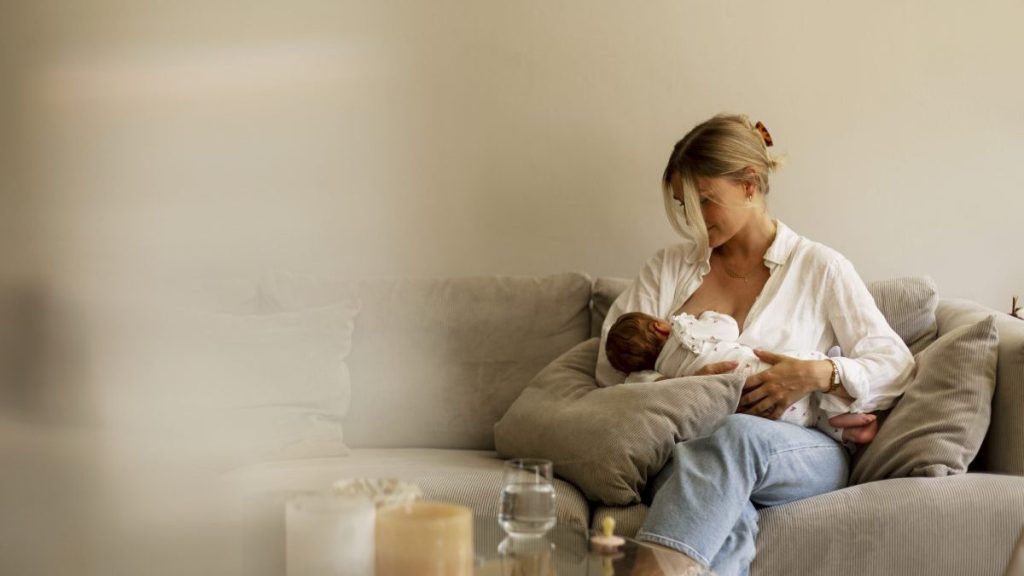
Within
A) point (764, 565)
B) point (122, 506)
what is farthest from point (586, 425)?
point (122, 506)

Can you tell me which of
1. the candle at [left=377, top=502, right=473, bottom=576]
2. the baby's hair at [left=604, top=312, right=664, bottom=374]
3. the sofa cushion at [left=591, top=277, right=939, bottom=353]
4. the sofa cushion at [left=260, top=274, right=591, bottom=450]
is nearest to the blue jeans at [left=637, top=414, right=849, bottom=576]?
the baby's hair at [left=604, top=312, right=664, bottom=374]

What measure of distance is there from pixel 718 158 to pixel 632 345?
1.16 ft

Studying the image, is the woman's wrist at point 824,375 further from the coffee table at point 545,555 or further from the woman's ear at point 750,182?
the coffee table at point 545,555

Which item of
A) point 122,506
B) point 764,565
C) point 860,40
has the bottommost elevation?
point 764,565

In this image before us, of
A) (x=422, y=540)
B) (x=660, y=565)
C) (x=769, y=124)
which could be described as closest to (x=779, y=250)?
(x=769, y=124)

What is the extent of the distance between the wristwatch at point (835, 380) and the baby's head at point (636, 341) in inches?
10.4

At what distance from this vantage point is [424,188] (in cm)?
36

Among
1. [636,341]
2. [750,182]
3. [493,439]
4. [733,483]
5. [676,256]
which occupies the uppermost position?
[750,182]

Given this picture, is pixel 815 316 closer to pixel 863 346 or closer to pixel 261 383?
pixel 863 346

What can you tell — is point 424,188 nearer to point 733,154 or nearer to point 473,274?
point 733,154

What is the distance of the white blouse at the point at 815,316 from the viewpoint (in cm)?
158

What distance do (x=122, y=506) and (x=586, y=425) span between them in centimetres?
128

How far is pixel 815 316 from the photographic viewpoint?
66.3 inches

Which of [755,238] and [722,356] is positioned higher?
[755,238]
